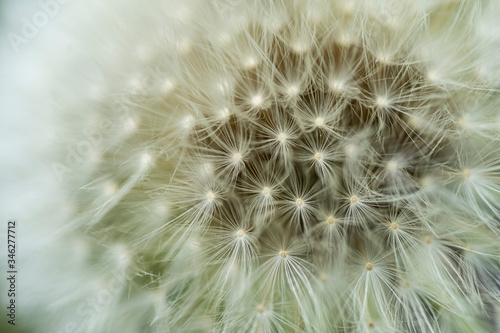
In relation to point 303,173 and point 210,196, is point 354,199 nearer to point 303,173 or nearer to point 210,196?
point 303,173

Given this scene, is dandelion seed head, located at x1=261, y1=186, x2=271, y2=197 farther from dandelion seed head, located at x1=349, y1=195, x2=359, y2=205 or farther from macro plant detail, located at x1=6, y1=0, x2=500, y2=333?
dandelion seed head, located at x1=349, y1=195, x2=359, y2=205

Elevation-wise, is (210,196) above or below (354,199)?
above

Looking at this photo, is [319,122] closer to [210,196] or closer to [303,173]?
[303,173]

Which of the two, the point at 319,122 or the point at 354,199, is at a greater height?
the point at 319,122

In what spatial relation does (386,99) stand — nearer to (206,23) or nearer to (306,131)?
(306,131)

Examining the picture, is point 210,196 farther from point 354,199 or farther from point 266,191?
point 354,199

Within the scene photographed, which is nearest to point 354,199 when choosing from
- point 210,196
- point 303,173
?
point 303,173

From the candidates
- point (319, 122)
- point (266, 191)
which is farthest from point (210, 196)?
point (319, 122)

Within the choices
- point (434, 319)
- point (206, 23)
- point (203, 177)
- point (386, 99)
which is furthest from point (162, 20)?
point (434, 319)
